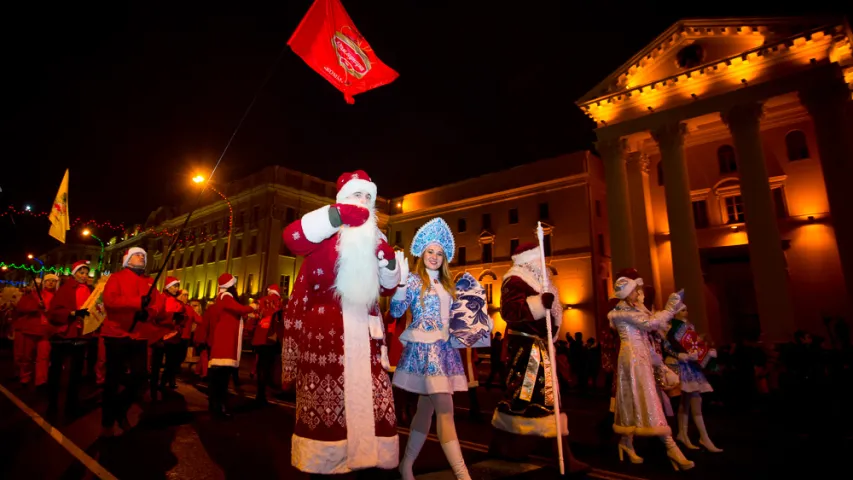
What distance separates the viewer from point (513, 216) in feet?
120

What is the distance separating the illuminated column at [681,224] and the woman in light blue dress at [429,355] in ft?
64.4

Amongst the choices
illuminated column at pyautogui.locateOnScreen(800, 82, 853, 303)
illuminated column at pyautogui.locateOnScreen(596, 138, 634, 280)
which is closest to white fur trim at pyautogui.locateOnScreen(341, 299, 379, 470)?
illuminated column at pyautogui.locateOnScreen(596, 138, 634, 280)

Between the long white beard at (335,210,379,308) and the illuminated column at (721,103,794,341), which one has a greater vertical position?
the illuminated column at (721,103,794,341)

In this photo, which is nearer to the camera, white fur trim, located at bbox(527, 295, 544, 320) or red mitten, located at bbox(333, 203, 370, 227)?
red mitten, located at bbox(333, 203, 370, 227)

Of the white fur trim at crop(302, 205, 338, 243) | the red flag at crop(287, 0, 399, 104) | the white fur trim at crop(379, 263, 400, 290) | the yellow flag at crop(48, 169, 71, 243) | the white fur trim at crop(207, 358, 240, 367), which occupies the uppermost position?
the red flag at crop(287, 0, 399, 104)

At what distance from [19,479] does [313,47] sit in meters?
5.39

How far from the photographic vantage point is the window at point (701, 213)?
82.1 feet

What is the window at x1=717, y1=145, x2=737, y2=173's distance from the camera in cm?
2466

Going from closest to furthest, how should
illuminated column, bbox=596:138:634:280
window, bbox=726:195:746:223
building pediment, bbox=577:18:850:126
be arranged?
1. building pediment, bbox=577:18:850:126
2. illuminated column, bbox=596:138:634:280
3. window, bbox=726:195:746:223

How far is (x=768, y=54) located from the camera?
792 inches

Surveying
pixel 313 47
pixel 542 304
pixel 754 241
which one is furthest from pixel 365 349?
pixel 754 241

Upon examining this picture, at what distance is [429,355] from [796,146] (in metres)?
27.6

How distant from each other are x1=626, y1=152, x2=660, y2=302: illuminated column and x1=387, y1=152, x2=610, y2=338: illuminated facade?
5.89 meters

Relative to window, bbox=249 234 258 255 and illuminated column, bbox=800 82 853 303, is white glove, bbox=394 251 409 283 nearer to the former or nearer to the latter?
illuminated column, bbox=800 82 853 303
